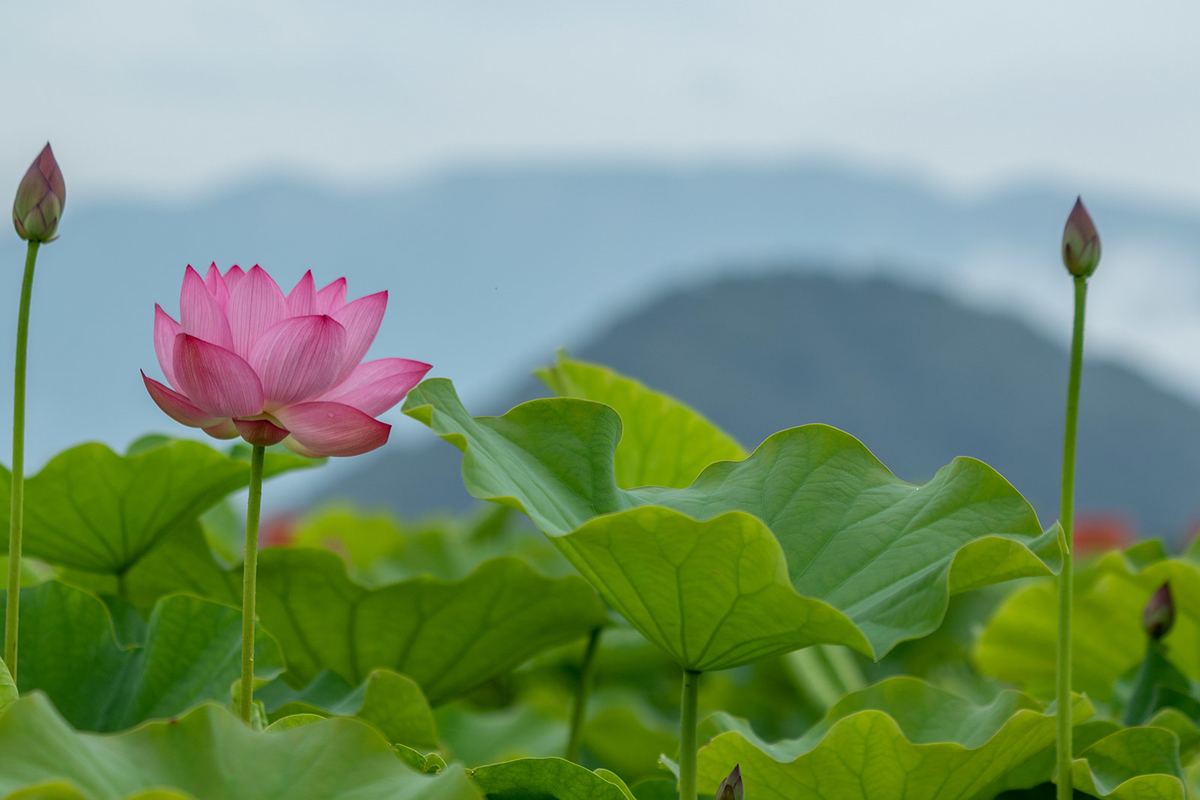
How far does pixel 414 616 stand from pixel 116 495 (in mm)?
267

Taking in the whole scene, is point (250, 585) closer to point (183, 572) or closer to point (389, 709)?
point (389, 709)

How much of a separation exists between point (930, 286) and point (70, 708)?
48.3 metres

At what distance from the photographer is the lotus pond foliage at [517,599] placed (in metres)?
0.45

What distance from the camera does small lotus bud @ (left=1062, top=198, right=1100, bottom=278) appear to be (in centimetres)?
47

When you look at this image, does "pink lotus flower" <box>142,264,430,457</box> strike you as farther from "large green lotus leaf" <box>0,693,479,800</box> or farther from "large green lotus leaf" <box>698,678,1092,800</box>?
"large green lotus leaf" <box>698,678,1092,800</box>

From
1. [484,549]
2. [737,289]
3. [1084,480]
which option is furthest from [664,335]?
[484,549]

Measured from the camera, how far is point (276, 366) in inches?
18.6

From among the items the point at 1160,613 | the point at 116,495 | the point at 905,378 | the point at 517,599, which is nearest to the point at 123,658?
the point at 116,495

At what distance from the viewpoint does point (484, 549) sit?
1606 mm

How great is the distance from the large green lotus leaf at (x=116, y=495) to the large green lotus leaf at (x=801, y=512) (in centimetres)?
32

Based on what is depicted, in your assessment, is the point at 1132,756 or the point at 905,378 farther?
the point at 905,378

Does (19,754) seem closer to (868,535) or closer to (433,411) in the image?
(433,411)

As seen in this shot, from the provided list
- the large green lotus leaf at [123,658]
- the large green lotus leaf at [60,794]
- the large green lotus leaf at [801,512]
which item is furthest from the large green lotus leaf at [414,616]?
the large green lotus leaf at [60,794]

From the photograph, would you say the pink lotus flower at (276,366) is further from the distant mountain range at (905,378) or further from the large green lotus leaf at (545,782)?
the distant mountain range at (905,378)
